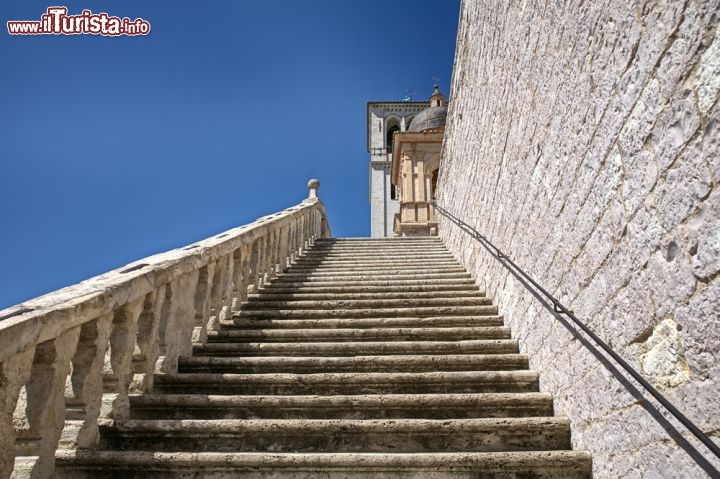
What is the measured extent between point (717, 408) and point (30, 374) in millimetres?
2730

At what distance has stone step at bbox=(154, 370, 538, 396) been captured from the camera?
344 cm

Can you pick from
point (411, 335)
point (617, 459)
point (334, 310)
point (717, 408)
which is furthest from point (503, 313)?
point (717, 408)

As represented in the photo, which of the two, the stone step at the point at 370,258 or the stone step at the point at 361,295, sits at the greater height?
the stone step at the point at 370,258

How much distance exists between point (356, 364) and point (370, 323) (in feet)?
2.87

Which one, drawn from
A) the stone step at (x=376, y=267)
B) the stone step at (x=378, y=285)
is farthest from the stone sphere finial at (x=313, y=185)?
the stone step at (x=378, y=285)

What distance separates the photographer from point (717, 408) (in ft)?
5.24

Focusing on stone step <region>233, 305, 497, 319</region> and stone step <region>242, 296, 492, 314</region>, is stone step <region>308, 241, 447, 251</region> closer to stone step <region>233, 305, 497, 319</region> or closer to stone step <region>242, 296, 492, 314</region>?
stone step <region>242, 296, 492, 314</region>

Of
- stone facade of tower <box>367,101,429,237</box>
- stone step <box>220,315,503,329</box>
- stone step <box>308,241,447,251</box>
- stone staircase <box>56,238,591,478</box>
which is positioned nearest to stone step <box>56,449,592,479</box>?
stone staircase <box>56,238,591,478</box>

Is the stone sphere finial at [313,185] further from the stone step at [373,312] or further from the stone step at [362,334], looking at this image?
the stone step at [362,334]

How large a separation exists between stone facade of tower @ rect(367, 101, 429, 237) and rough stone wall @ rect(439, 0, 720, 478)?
31267mm

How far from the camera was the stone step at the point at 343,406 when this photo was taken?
316 centimetres

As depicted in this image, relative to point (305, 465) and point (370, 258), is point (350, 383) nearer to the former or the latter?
point (305, 465)

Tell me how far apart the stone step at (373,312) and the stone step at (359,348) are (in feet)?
2.39

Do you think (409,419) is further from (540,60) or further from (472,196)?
(472,196)
